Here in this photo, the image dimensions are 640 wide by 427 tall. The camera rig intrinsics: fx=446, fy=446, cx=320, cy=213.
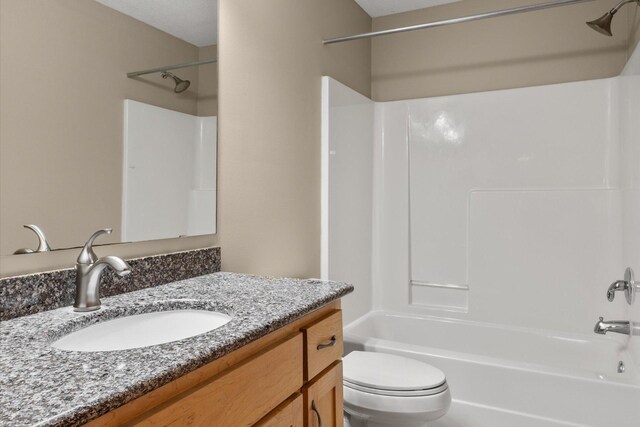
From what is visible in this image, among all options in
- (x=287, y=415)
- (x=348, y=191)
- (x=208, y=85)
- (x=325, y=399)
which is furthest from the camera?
(x=348, y=191)

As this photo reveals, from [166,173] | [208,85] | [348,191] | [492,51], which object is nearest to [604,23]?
[492,51]

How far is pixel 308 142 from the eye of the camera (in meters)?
2.34

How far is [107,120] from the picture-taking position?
127 cm

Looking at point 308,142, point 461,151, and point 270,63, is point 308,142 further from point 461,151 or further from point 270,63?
point 461,151

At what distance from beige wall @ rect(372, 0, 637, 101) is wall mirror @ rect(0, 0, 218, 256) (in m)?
1.81

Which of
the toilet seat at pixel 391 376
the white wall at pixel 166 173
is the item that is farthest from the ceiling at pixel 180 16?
the toilet seat at pixel 391 376

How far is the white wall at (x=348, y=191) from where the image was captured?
247 cm

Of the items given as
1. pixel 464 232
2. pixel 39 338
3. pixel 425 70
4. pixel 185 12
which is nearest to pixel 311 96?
pixel 185 12

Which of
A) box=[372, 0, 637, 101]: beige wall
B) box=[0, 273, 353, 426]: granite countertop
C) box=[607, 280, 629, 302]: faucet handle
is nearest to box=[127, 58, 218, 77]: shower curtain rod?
box=[0, 273, 353, 426]: granite countertop

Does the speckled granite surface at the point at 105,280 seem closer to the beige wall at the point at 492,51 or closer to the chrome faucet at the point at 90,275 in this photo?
the chrome faucet at the point at 90,275

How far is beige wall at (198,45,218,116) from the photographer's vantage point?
164 cm

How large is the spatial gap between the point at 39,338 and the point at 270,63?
1502 millimetres

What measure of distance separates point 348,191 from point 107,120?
169 centimetres

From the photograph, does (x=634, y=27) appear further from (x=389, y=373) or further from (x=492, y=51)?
(x=389, y=373)
